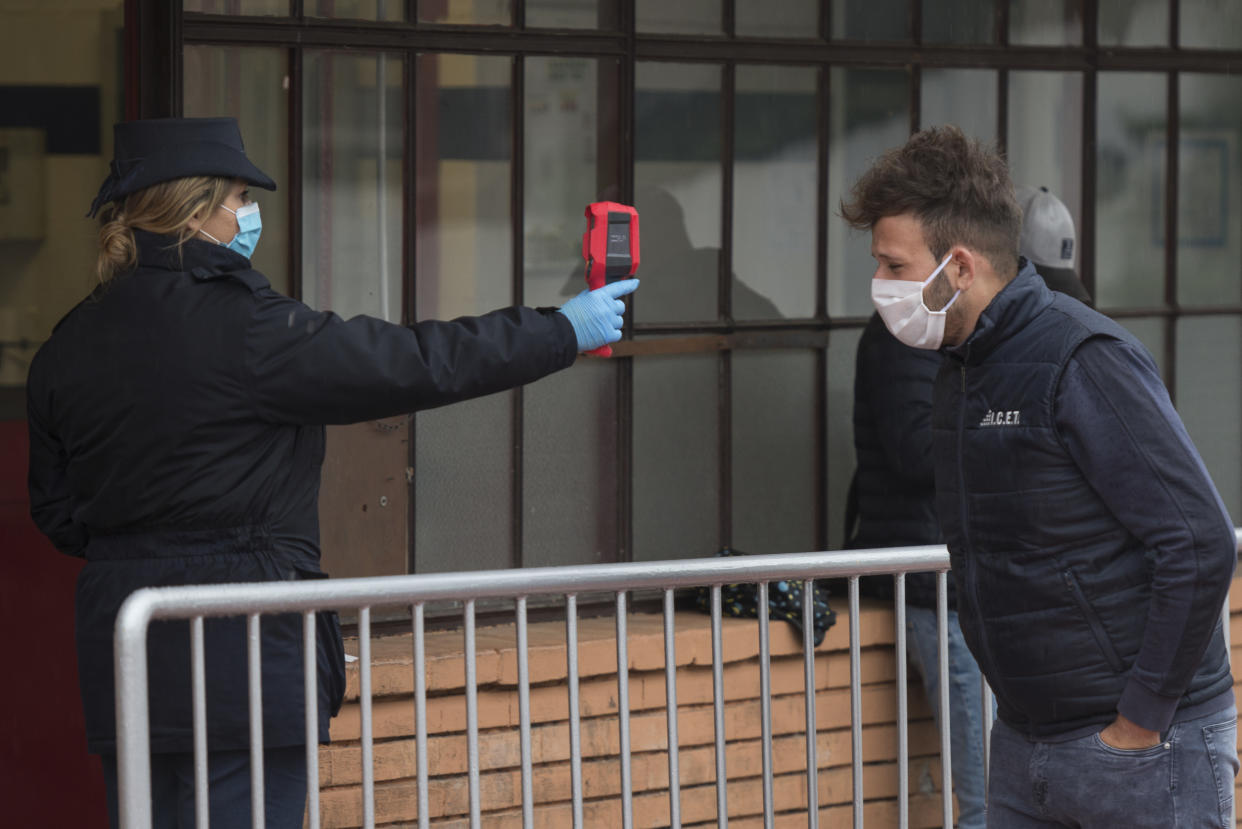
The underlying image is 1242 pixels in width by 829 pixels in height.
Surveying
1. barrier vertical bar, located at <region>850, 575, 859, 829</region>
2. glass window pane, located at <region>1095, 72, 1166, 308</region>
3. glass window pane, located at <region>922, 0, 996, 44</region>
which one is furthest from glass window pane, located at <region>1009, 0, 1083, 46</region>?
barrier vertical bar, located at <region>850, 575, 859, 829</region>

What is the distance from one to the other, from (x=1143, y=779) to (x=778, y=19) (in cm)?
294

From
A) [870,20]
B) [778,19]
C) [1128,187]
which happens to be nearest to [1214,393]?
[1128,187]

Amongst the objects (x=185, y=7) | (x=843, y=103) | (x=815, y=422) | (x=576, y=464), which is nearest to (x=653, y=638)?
(x=576, y=464)

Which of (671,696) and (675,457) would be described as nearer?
(671,696)

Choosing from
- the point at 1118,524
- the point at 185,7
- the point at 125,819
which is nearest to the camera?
the point at 1118,524

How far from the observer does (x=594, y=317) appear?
3.57m

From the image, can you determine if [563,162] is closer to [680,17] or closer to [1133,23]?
[680,17]

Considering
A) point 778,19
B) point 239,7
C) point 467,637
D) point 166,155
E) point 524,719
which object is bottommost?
point 524,719

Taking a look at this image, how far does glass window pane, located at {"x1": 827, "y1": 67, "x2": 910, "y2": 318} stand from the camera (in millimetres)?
5375

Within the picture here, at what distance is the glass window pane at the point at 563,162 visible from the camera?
498 centimetres

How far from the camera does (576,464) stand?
201 inches

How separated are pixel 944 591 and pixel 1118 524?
1178mm

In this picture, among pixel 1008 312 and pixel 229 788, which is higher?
pixel 1008 312

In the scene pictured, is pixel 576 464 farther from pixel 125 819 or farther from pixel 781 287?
pixel 125 819
